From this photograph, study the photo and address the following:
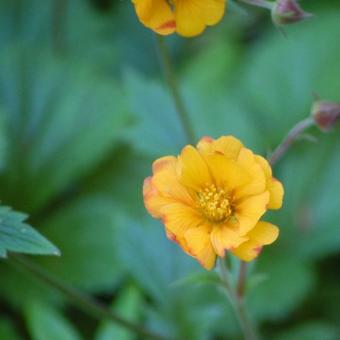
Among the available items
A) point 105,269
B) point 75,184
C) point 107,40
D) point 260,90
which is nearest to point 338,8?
point 260,90

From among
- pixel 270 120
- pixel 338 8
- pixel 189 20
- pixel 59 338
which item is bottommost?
pixel 59 338

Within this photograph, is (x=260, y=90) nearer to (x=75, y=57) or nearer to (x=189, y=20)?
(x=75, y=57)

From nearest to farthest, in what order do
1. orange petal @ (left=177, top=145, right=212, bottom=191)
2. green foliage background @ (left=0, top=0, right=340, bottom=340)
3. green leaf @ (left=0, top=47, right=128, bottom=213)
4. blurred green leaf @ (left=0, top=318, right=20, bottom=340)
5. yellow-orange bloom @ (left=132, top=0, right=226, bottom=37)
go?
orange petal @ (left=177, top=145, right=212, bottom=191), yellow-orange bloom @ (left=132, top=0, right=226, bottom=37), blurred green leaf @ (left=0, top=318, right=20, bottom=340), green foliage background @ (left=0, top=0, right=340, bottom=340), green leaf @ (left=0, top=47, right=128, bottom=213)

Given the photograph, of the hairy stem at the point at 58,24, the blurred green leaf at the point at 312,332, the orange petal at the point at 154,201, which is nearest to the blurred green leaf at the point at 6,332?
the blurred green leaf at the point at 312,332

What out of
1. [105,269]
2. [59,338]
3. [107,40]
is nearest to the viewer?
[59,338]

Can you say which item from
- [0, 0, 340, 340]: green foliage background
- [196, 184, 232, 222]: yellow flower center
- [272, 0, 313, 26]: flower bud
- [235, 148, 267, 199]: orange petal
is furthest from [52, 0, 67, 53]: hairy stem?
[235, 148, 267, 199]: orange petal

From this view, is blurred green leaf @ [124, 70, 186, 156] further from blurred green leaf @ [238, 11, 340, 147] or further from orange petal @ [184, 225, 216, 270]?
orange petal @ [184, 225, 216, 270]
